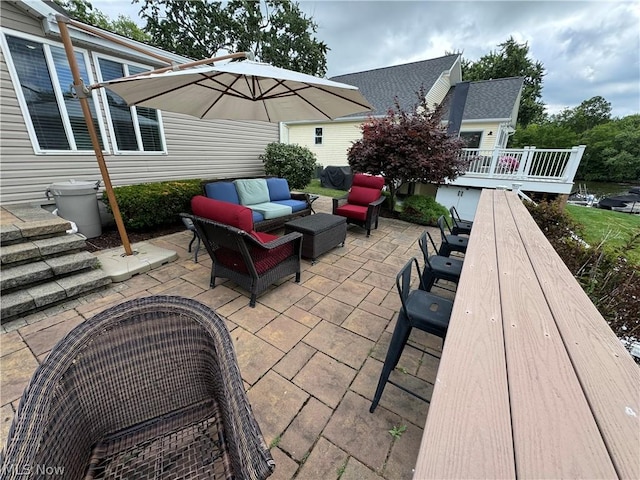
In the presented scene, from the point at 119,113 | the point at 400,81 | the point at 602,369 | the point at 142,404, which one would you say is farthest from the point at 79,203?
the point at 400,81

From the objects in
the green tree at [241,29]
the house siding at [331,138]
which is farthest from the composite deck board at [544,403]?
the green tree at [241,29]

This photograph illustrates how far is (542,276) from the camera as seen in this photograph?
1.44m

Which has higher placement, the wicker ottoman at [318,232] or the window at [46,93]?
the window at [46,93]

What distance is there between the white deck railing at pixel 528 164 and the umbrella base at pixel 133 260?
25.9 ft

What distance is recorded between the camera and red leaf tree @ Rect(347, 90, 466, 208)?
18.0 feet

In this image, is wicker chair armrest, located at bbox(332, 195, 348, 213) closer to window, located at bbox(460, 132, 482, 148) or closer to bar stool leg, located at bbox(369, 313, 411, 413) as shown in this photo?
bar stool leg, located at bbox(369, 313, 411, 413)

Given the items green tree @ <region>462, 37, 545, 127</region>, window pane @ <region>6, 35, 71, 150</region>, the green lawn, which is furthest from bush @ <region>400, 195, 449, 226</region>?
green tree @ <region>462, 37, 545, 127</region>

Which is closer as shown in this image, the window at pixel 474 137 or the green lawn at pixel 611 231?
the green lawn at pixel 611 231

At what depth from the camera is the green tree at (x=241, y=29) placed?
545 inches

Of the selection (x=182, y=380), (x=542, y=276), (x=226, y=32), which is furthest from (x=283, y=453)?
(x=226, y=32)

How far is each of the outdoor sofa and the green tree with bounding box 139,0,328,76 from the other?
13106mm

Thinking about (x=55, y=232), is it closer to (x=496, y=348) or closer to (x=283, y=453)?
(x=283, y=453)

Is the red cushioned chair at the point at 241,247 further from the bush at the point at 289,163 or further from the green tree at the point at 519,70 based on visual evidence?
the green tree at the point at 519,70

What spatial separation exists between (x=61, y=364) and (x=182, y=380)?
1.59 ft
